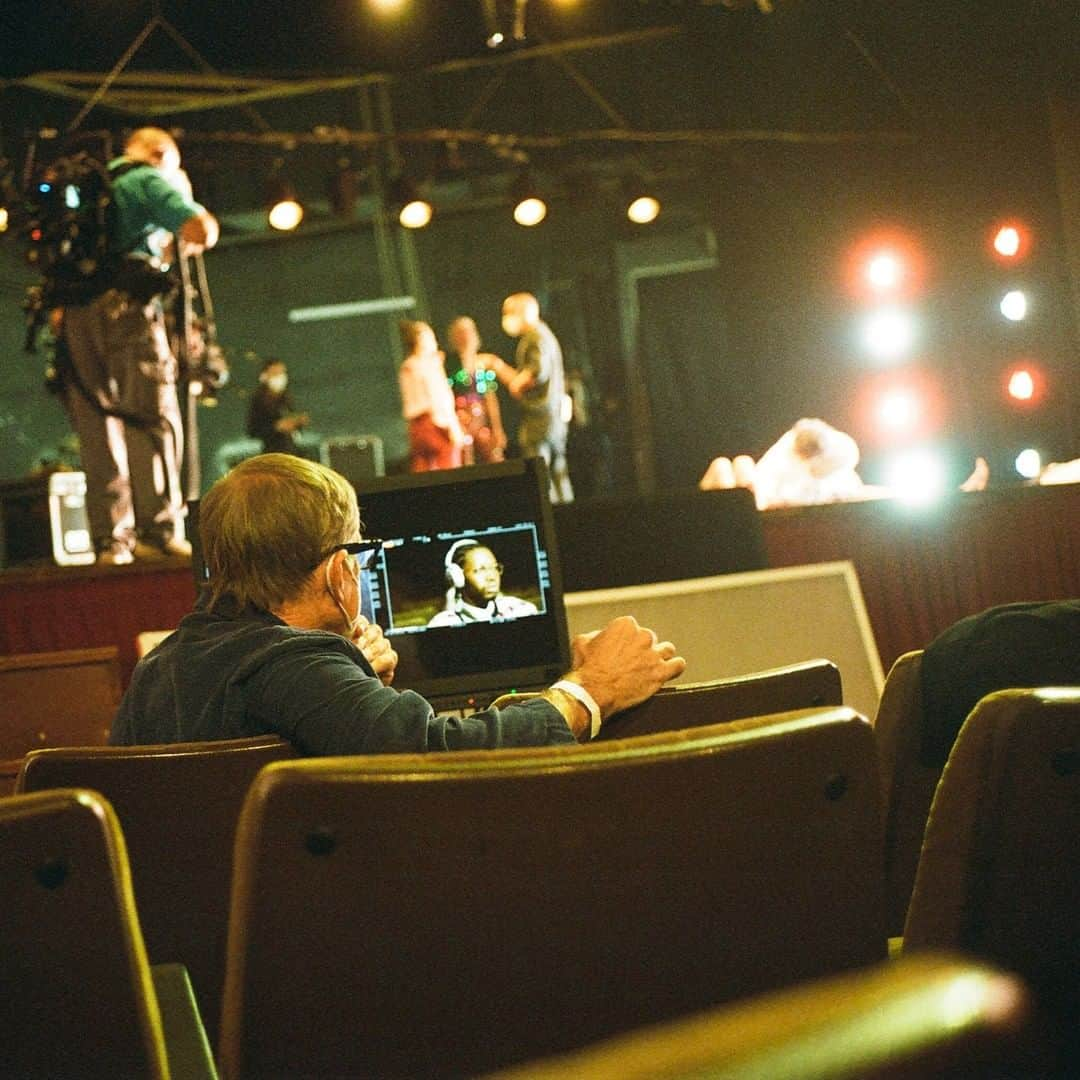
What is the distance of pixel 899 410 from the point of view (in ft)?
31.1

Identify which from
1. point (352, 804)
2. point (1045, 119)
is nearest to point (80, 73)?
point (1045, 119)

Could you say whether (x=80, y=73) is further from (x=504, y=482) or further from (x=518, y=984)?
(x=518, y=984)

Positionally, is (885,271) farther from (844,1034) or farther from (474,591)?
(844,1034)

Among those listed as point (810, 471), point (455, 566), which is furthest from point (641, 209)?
point (455, 566)

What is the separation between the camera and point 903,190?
948 centimetres

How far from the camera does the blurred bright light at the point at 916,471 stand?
9117 mm

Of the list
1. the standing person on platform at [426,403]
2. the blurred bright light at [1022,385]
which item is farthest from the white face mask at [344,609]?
the blurred bright light at [1022,385]

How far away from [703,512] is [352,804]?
345 cm

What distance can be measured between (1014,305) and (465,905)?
828cm

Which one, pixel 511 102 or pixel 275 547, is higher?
pixel 511 102

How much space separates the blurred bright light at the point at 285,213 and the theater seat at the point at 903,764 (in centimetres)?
738

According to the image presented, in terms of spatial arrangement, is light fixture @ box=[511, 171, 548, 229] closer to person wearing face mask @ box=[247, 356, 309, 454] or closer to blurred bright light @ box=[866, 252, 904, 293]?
person wearing face mask @ box=[247, 356, 309, 454]

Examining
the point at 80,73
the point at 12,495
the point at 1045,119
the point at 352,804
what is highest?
the point at 80,73

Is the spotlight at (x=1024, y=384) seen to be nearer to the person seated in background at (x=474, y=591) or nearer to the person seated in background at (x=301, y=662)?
the person seated in background at (x=474, y=591)
